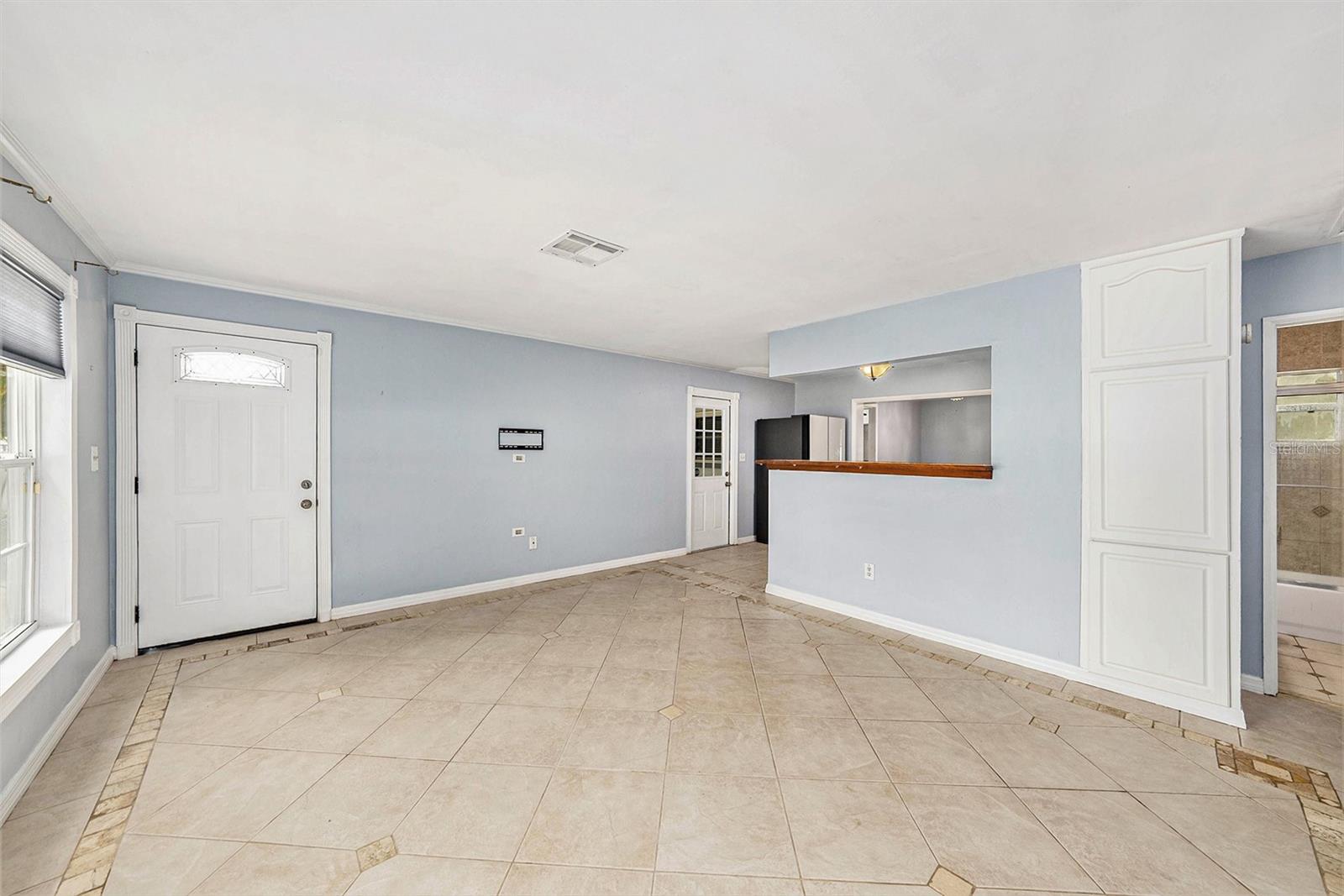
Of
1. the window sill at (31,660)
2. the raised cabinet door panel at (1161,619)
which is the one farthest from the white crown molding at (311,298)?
the raised cabinet door panel at (1161,619)

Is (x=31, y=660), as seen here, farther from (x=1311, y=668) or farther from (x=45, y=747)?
(x=1311, y=668)

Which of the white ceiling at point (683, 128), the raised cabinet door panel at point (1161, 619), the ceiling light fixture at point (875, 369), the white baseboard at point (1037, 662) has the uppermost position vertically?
the white ceiling at point (683, 128)

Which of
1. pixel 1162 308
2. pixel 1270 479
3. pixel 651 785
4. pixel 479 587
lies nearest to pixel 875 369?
pixel 1162 308

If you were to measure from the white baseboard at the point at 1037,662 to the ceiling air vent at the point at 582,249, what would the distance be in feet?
10.4

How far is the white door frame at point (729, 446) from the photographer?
652cm

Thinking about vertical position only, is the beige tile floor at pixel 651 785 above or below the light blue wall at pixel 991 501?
below

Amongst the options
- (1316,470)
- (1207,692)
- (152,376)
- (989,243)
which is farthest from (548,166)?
(1316,470)

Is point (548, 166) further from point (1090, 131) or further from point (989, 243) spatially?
point (989, 243)

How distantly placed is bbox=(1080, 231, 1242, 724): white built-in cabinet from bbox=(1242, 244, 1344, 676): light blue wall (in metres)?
0.57

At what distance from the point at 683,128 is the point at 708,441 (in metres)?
5.25

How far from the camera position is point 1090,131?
176 centimetres

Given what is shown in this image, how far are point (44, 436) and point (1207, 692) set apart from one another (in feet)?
18.8

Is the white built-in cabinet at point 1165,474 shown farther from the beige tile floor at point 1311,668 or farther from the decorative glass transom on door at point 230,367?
the decorative glass transom on door at point 230,367

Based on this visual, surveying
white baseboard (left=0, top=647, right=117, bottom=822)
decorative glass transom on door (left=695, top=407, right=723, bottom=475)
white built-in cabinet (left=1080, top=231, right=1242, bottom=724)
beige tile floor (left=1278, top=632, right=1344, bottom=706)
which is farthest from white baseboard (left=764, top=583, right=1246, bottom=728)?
white baseboard (left=0, top=647, right=117, bottom=822)
